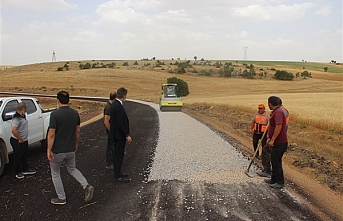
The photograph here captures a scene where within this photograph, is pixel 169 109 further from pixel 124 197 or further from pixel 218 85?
pixel 218 85

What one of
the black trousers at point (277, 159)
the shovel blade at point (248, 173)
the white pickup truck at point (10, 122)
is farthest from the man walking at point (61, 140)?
the black trousers at point (277, 159)

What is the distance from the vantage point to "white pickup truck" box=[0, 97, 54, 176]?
7438 millimetres

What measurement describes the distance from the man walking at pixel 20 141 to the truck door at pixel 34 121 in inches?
67.0

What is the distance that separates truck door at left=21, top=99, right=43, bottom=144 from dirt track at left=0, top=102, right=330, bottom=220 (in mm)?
1461

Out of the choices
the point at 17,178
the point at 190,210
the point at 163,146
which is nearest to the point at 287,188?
the point at 190,210

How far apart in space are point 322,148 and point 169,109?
1627cm

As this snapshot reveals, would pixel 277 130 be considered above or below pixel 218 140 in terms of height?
above

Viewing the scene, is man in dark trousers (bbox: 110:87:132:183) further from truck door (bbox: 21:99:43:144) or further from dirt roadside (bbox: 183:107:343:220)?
dirt roadside (bbox: 183:107:343:220)

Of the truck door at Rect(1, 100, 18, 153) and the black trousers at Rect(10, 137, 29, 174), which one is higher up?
the truck door at Rect(1, 100, 18, 153)

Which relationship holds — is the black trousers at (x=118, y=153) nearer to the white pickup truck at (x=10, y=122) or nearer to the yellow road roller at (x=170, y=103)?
the white pickup truck at (x=10, y=122)

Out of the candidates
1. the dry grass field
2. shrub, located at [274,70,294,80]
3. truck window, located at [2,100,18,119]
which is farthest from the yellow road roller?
shrub, located at [274,70,294,80]

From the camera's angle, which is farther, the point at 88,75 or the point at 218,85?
the point at 88,75

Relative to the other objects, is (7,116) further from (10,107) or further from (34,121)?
(34,121)

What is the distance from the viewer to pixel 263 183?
7.03 meters
